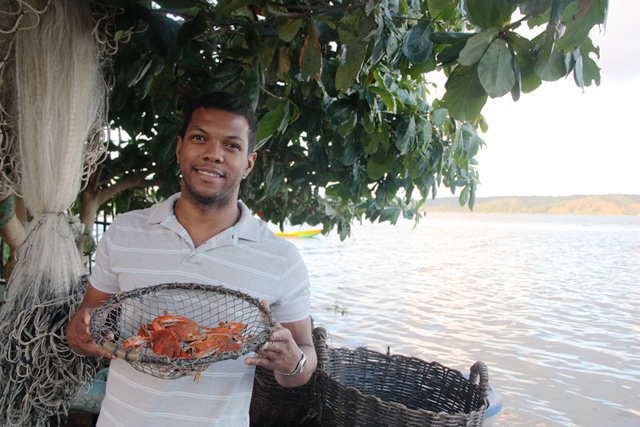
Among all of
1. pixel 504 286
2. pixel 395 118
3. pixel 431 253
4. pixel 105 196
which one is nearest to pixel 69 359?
pixel 105 196

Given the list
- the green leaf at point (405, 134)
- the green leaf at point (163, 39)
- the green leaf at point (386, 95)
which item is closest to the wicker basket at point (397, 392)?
the green leaf at point (405, 134)

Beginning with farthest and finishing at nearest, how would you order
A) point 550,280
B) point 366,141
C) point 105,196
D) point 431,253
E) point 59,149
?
point 431,253 → point 550,280 → point 105,196 → point 366,141 → point 59,149

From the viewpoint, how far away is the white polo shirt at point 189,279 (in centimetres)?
132

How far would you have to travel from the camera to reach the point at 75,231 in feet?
5.54

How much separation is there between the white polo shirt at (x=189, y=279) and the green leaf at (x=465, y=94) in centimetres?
58

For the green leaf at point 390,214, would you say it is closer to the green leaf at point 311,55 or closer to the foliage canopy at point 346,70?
the foliage canopy at point 346,70

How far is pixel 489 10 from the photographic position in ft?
3.35

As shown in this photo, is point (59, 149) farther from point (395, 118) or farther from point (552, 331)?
point (552, 331)

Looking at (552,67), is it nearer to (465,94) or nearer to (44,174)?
(465,94)

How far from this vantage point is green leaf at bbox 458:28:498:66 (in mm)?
1073

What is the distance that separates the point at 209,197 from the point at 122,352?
49 cm

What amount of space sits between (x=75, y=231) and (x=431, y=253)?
1982cm

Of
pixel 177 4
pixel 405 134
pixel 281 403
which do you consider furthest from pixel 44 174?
pixel 281 403

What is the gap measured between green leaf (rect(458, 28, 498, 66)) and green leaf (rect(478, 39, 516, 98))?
11 mm
